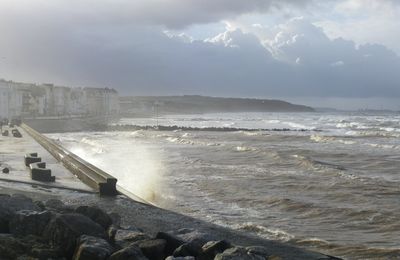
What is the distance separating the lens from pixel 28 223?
7.55m

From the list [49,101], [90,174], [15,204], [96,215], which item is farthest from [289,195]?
[49,101]

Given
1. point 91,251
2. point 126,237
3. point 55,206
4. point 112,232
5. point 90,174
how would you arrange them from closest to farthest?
1. point 91,251
2. point 126,237
3. point 112,232
4. point 55,206
5. point 90,174

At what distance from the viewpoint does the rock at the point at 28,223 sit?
7.47m

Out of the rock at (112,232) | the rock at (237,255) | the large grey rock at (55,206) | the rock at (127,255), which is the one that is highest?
the rock at (237,255)

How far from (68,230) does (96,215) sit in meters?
1.32

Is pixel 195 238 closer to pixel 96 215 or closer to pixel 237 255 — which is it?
pixel 237 255

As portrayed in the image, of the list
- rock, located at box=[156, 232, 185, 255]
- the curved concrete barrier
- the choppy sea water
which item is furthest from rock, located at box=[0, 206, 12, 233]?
the choppy sea water

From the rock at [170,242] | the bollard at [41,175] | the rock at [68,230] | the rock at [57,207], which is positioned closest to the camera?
the rock at [68,230]

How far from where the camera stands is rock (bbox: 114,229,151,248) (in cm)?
725

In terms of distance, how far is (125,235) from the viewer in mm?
7469

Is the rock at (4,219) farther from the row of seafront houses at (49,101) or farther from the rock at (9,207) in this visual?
the row of seafront houses at (49,101)

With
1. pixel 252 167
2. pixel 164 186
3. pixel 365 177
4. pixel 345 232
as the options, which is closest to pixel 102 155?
pixel 252 167

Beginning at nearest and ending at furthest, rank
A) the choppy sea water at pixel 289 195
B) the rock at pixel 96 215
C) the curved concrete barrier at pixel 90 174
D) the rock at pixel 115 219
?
the rock at pixel 96 215
the rock at pixel 115 219
the choppy sea water at pixel 289 195
the curved concrete barrier at pixel 90 174

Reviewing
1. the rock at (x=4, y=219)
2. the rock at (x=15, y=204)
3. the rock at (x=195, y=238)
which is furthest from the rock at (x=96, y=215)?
the rock at (x=195, y=238)
